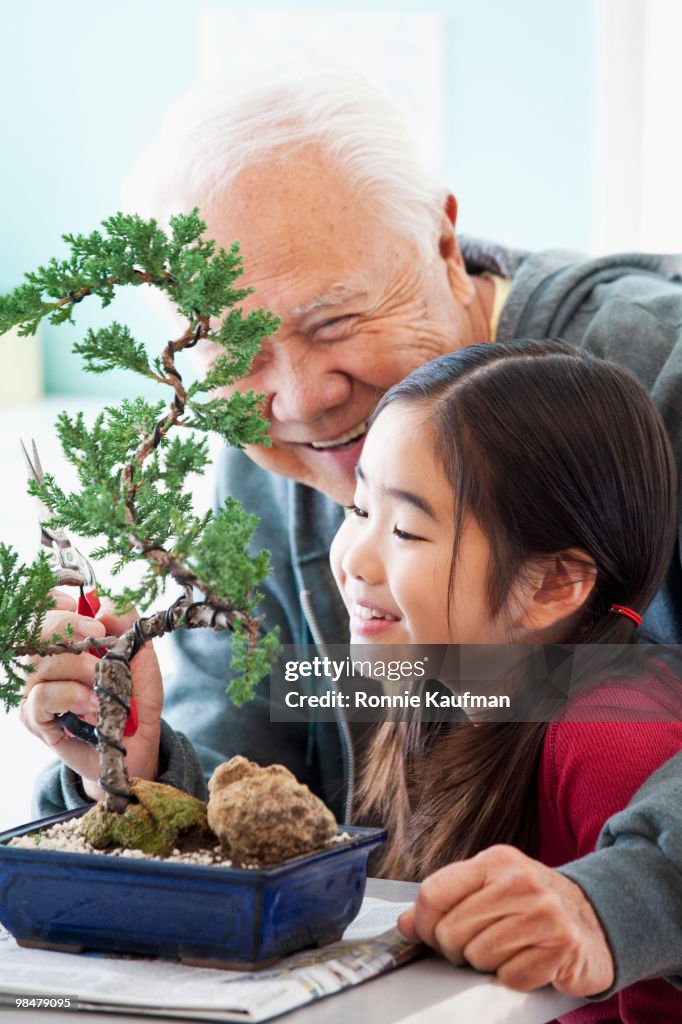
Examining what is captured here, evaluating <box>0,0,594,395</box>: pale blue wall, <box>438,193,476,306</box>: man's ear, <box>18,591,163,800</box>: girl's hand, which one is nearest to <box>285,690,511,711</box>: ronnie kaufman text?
<box>18,591,163,800</box>: girl's hand

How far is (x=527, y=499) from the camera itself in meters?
1.06

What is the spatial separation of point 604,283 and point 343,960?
39.3 inches

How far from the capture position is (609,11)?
308 cm

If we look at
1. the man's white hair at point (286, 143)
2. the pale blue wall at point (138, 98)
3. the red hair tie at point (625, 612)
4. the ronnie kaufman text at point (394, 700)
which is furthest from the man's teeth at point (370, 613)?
the pale blue wall at point (138, 98)

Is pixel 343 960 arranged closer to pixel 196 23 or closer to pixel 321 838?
pixel 321 838

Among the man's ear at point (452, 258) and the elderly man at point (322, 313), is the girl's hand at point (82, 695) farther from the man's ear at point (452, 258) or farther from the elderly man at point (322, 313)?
the man's ear at point (452, 258)

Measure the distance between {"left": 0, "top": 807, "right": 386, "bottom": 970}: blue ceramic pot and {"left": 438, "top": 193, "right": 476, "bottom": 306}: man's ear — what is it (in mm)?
842

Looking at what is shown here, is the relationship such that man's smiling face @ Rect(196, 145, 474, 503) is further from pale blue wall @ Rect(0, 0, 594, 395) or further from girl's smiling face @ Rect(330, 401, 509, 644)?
pale blue wall @ Rect(0, 0, 594, 395)

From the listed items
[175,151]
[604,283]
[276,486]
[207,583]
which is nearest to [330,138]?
[175,151]

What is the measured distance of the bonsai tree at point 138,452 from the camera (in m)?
0.77

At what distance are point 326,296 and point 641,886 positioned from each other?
0.75 metres

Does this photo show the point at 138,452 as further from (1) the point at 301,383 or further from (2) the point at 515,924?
(1) the point at 301,383

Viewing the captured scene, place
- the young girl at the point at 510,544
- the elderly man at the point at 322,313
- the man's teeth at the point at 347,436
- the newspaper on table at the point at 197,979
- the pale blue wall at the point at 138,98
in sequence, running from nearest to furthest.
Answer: the newspaper on table at the point at 197,979 → the young girl at the point at 510,544 → the elderly man at the point at 322,313 → the man's teeth at the point at 347,436 → the pale blue wall at the point at 138,98

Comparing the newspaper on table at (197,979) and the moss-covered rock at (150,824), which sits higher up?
the moss-covered rock at (150,824)
